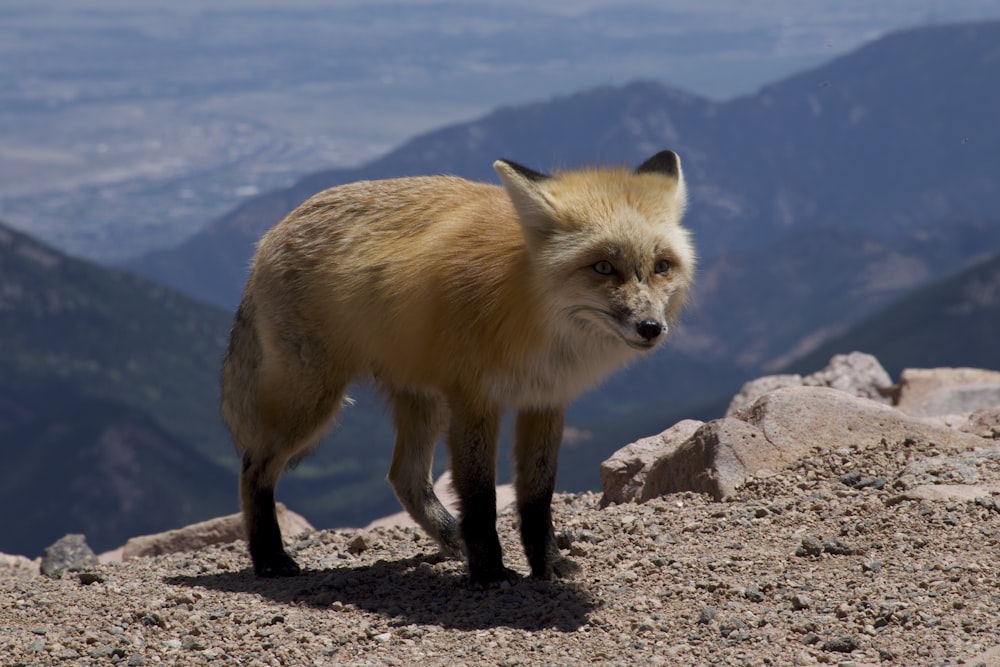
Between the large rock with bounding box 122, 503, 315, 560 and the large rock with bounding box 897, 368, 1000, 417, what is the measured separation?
7562mm

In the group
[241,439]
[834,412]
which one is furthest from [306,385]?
[834,412]

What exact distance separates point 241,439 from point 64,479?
100414mm

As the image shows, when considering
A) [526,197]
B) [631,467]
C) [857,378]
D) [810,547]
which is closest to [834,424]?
[631,467]

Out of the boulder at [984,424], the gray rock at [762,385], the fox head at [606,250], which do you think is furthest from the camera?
the gray rock at [762,385]

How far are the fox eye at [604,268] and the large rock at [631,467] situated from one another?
3.75 meters

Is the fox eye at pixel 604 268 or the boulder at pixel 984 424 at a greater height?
the boulder at pixel 984 424

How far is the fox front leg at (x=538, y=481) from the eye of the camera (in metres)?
7.42

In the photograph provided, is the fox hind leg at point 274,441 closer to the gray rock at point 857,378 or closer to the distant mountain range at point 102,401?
the gray rock at point 857,378

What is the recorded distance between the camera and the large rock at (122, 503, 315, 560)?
36.5 feet

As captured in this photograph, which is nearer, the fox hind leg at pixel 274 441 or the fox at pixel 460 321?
the fox at pixel 460 321

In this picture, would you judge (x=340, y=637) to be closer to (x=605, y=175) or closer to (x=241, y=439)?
(x=241, y=439)

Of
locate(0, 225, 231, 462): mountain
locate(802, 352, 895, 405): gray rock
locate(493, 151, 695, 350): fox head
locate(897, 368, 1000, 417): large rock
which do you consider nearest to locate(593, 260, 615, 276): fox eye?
locate(493, 151, 695, 350): fox head

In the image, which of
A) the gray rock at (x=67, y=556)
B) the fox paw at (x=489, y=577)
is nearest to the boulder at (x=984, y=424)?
the fox paw at (x=489, y=577)

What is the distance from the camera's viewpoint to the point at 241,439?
845cm
